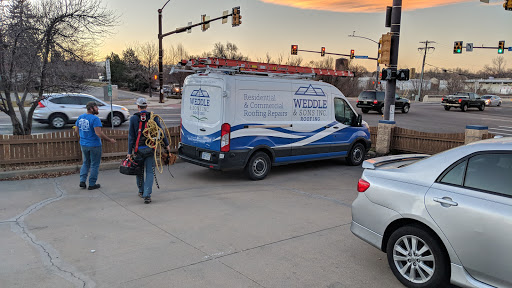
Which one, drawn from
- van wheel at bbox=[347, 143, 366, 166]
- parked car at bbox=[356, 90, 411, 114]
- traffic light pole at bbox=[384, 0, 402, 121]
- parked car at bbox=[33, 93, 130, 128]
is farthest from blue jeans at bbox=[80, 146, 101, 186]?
parked car at bbox=[356, 90, 411, 114]

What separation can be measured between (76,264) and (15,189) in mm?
3924

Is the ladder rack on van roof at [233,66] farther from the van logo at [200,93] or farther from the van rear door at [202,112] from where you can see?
the van logo at [200,93]

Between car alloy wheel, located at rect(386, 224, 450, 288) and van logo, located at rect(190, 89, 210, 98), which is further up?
van logo, located at rect(190, 89, 210, 98)

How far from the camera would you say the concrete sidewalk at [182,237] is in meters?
3.87

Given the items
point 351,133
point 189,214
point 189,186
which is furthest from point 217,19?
point 189,214

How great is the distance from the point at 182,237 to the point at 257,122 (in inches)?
153

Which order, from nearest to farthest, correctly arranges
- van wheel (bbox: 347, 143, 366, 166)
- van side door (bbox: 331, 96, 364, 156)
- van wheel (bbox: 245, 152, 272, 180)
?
1. van wheel (bbox: 245, 152, 272, 180)
2. van side door (bbox: 331, 96, 364, 156)
3. van wheel (bbox: 347, 143, 366, 166)

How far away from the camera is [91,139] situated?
7.11 meters

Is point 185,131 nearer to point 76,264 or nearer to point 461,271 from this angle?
point 76,264

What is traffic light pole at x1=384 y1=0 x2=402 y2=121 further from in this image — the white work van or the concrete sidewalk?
the concrete sidewalk

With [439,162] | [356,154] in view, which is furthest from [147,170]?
[356,154]

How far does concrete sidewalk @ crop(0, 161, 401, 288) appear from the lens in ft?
12.7

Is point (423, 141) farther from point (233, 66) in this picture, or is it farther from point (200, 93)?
point (200, 93)

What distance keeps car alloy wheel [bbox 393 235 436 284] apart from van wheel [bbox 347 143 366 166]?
670 cm
